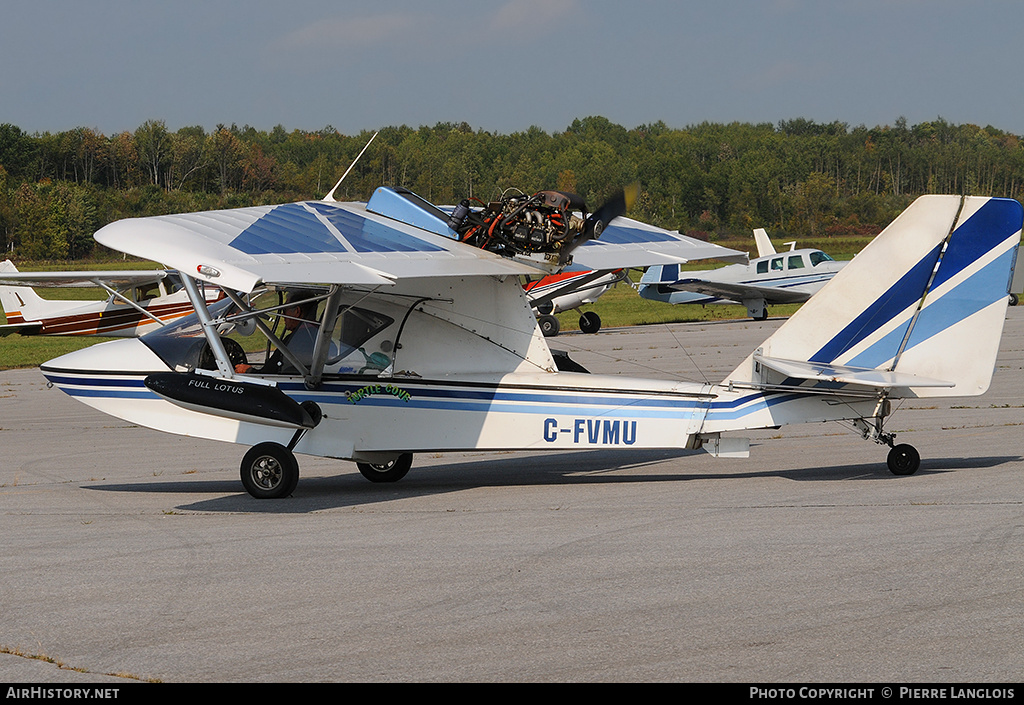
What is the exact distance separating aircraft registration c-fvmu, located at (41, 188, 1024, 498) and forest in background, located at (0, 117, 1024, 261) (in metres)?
50.3

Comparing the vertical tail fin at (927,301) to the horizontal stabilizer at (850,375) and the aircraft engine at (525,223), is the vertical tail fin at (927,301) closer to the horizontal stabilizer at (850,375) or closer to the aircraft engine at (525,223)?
the horizontal stabilizer at (850,375)

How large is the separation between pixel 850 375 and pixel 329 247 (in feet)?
15.4

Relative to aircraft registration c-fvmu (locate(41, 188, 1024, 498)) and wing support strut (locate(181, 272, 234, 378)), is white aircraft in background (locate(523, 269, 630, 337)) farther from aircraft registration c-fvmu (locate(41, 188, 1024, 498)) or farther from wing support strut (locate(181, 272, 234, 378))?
wing support strut (locate(181, 272, 234, 378))

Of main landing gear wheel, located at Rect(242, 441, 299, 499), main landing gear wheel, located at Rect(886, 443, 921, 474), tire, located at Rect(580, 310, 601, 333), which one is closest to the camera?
main landing gear wheel, located at Rect(886, 443, 921, 474)

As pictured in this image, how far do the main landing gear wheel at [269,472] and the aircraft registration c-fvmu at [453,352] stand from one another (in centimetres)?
1

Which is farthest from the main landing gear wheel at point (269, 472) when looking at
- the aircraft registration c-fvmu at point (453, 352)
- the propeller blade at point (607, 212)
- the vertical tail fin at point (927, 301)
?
the vertical tail fin at point (927, 301)

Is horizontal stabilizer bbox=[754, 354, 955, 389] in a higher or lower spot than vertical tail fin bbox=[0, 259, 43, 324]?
higher

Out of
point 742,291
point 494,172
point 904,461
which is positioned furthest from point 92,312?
point 494,172

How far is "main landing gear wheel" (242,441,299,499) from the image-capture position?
32.7ft

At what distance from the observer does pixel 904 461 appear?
384 inches

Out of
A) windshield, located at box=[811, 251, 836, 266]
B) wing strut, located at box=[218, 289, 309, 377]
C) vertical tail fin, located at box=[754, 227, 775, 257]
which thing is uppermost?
vertical tail fin, located at box=[754, 227, 775, 257]

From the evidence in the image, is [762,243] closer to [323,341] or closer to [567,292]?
[567,292]

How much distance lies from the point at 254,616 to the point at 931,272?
652 cm

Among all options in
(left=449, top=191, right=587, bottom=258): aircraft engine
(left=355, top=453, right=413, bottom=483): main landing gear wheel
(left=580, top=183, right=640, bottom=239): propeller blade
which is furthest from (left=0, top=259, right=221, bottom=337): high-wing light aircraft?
(left=580, top=183, right=640, bottom=239): propeller blade
